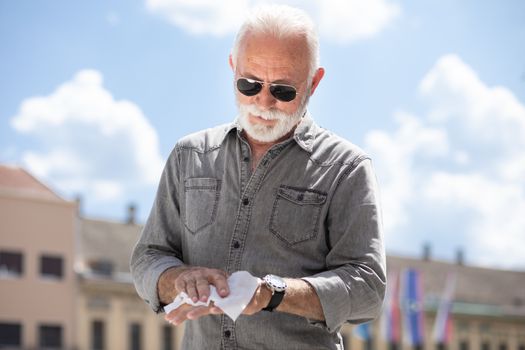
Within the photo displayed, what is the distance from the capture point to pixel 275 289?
7.06 ft

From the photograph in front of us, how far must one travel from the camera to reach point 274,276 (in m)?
2.19

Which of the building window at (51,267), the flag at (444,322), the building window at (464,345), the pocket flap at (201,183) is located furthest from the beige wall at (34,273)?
the pocket flap at (201,183)

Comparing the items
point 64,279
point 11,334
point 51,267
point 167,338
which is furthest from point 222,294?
point 167,338

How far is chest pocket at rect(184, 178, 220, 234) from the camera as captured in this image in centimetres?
243

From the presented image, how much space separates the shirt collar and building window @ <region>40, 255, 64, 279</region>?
36.4 m

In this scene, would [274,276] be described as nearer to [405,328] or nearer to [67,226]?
[67,226]

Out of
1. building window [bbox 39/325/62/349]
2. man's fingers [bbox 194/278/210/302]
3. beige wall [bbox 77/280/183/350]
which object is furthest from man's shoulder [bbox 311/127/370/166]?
beige wall [bbox 77/280/183/350]

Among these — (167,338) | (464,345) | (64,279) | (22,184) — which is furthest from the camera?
(464,345)

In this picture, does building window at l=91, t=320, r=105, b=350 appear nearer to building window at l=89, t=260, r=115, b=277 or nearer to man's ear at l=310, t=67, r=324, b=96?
building window at l=89, t=260, r=115, b=277

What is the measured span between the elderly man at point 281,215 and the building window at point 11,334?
116 feet

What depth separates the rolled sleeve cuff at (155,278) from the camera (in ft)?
7.75

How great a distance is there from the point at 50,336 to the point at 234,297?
120ft

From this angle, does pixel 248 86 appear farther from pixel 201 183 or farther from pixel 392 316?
pixel 392 316

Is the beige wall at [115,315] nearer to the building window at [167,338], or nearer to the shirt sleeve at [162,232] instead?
the building window at [167,338]
